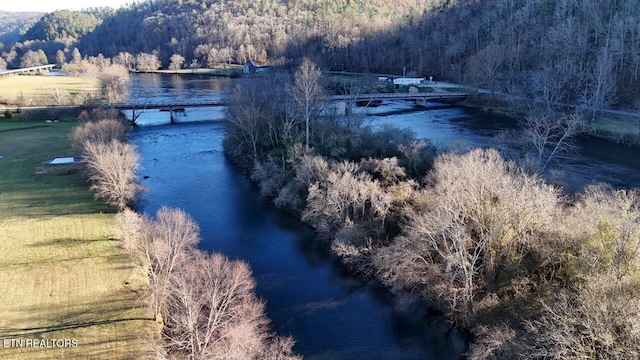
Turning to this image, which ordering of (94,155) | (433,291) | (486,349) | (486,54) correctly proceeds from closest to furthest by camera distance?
1. (486,349)
2. (433,291)
3. (94,155)
4. (486,54)

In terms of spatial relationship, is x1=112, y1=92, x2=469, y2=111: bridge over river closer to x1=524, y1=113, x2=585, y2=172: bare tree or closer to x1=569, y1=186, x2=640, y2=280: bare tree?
Answer: x1=524, y1=113, x2=585, y2=172: bare tree

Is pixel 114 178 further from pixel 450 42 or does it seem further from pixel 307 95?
pixel 450 42

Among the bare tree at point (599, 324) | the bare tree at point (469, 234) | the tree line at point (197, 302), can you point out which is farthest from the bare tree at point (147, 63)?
the bare tree at point (599, 324)

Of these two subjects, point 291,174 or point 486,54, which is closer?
point 291,174

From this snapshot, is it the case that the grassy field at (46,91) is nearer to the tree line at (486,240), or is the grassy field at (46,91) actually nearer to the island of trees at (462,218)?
the island of trees at (462,218)

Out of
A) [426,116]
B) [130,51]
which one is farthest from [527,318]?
[130,51]

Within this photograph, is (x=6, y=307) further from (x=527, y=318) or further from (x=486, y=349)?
(x=527, y=318)
